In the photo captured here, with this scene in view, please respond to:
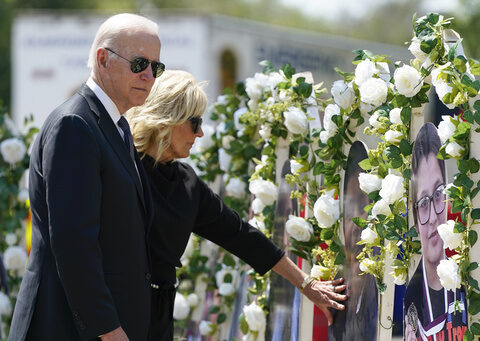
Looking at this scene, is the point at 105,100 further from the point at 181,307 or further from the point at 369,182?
the point at 181,307

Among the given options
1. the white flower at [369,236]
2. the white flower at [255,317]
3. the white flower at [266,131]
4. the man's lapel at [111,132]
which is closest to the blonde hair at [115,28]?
the man's lapel at [111,132]

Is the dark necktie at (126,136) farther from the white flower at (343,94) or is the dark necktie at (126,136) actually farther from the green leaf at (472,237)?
the green leaf at (472,237)

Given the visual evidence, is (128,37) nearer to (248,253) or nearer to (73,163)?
(73,163)

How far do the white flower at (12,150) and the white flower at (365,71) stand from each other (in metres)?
3.08

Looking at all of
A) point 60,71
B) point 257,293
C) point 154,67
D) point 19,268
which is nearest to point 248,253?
point 257,293

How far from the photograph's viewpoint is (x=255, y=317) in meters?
4.23

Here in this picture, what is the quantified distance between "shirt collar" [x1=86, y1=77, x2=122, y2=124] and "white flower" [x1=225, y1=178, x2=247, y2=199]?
1.74 meters

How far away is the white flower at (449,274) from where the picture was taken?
8.86ft

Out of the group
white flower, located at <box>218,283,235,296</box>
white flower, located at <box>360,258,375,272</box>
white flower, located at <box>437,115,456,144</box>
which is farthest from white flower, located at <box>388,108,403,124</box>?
white flower, located at <box>218,283,235,296</box>

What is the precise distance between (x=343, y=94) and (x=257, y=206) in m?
1.04

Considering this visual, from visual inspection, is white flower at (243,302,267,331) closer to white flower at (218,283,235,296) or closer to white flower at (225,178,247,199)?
white flower at (218,283,235,296)

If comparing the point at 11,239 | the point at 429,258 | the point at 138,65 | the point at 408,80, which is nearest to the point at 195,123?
the point at 138,65

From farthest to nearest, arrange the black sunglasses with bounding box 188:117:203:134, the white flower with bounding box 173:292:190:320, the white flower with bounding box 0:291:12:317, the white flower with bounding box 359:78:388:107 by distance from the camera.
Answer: the white flower with bounding box 0:291:12:317
the white flower with bounding box 173:292:190:320
the black sunglasses with bounding box 188:117:203:134
the white flower with bounding box 359:78:388:107

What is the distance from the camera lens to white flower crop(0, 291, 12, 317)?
550 cm
